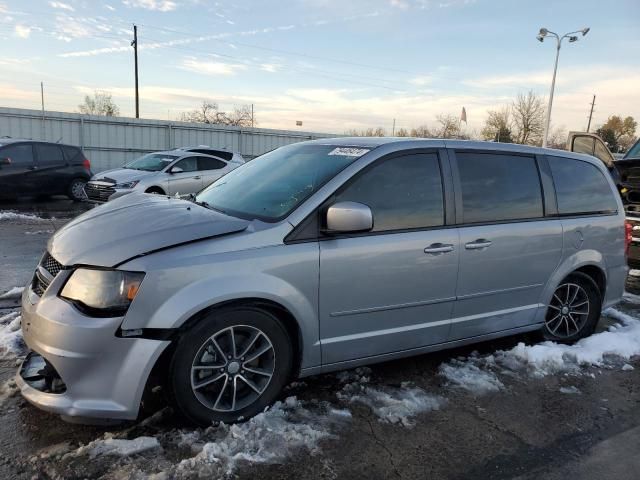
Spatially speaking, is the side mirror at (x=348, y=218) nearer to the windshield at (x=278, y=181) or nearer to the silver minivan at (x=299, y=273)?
the silver minivan at (x=299, y=273)

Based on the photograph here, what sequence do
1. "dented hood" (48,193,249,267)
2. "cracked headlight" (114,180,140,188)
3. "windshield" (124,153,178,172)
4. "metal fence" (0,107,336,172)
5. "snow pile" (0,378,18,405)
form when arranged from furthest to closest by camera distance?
"metal fence" (0,107,336,172), "windshield" (124,153,178,172), "cracked headlight" (114,180,140,188), "snow pile" (0,378,18,405), "dented hood" (48,193,249,267)

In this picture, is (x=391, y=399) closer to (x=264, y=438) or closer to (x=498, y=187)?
(x=264, y=438)

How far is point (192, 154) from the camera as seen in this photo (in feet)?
43.1

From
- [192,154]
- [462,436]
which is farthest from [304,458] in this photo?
[192,154]

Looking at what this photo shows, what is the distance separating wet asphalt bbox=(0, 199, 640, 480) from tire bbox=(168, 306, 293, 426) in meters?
0.26

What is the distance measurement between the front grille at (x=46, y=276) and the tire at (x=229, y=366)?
2.77 ft

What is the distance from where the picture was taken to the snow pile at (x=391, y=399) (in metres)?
3.34

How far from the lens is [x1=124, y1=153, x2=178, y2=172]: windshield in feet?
41.3

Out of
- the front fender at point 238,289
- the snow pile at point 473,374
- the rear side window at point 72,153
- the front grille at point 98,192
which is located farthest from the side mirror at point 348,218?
the rear side window at point 72,153

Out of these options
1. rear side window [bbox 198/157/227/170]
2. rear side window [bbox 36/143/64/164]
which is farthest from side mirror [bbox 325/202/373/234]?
rear side window [bbox 36/143/64/164]

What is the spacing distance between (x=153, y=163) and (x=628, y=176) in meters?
10.2

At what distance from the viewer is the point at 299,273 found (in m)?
3.12

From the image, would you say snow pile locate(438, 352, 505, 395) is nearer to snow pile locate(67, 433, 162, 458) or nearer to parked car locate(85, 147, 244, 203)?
snow pile locate(67, 433, 162, 458)

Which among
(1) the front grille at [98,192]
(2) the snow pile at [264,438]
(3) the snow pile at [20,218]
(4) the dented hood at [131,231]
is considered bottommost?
(3) the snow pile at [20,218]
